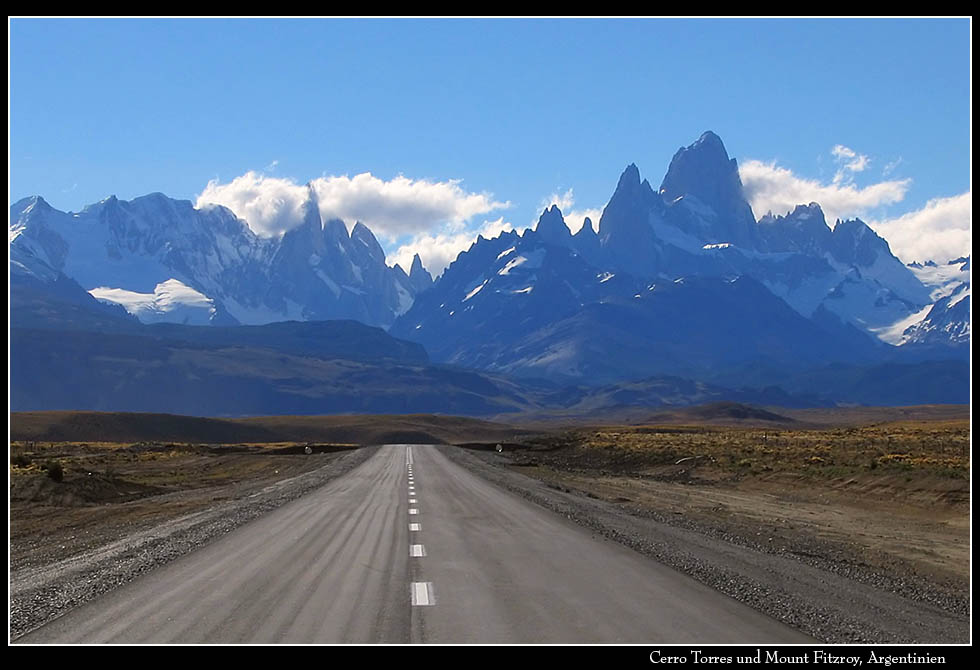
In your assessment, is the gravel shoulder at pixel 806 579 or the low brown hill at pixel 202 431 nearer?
the gravel shoulder at pixel 806 579

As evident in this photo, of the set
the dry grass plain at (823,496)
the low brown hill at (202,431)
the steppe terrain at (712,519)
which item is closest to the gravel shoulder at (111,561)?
the steppe terrain at (712,519)

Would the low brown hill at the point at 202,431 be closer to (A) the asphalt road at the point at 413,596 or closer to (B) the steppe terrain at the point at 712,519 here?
(B) the steppe terrain at the point at 712,519

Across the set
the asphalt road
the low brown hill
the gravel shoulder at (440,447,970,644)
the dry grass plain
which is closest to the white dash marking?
the asphalt road

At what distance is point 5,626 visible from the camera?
1162cm

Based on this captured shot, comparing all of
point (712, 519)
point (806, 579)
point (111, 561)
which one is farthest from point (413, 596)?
point (712, 519)

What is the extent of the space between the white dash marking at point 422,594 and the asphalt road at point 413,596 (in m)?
0.05

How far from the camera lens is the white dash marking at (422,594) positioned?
1289 centimetres

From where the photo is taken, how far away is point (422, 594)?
13.6m

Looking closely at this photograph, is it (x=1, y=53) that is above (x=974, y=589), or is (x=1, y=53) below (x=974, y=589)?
above

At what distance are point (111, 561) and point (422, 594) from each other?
25.4 feet

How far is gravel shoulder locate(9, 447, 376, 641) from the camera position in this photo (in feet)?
43.4
